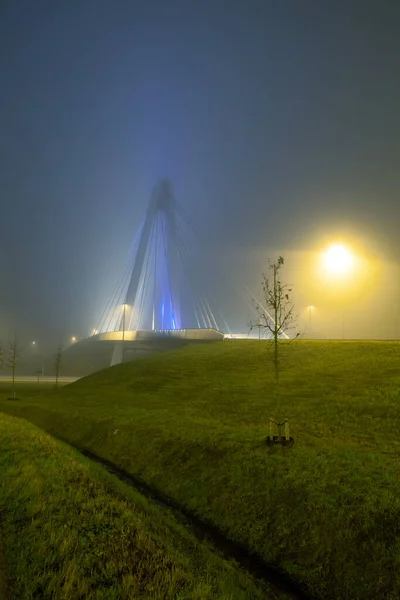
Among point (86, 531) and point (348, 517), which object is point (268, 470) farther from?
point (86, 531)

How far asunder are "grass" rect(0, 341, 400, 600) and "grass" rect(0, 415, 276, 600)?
1.58m

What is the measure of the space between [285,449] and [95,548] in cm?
955

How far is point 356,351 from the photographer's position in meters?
37.4

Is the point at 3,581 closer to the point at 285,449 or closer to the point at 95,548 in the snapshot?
the point at 95,548

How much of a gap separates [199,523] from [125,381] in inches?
1203

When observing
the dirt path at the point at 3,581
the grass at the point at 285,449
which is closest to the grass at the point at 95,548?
the dirt path at the point at 3,581

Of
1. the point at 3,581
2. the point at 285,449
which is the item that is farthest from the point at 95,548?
the point at 285,449

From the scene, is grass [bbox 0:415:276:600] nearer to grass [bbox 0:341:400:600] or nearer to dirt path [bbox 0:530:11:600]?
dirt path [bbox 0:530:11:600]

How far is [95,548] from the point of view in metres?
8.27

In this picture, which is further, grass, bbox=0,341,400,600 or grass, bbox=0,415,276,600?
grass, bbox=0,341,400,600

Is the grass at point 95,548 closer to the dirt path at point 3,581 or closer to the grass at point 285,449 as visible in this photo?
the dirt path at point 3,581

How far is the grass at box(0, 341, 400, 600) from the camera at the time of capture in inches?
391

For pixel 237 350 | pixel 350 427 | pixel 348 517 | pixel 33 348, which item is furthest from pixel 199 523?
pixel 33 348

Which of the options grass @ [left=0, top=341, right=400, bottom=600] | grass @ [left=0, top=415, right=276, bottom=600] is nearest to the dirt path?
grass @ [left=0, top=415, right=276, bottom=600]
